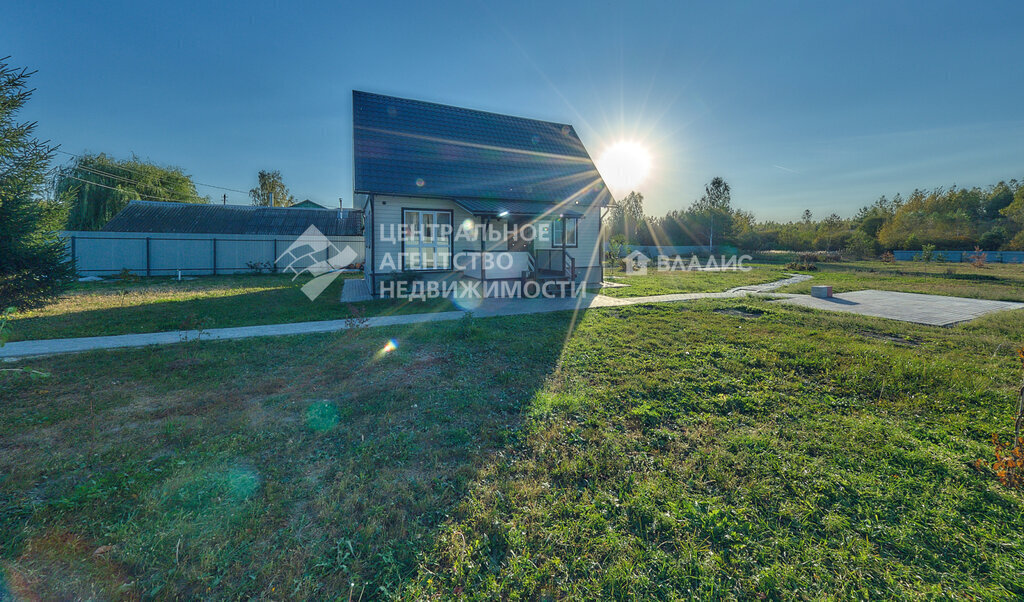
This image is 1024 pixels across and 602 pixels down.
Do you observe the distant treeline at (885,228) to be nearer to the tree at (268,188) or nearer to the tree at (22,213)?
the tree at (22,213)

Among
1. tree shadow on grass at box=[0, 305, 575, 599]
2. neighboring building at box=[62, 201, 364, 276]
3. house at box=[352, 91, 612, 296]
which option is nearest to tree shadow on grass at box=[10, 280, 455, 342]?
house at box=[352, 91, 612, 296]

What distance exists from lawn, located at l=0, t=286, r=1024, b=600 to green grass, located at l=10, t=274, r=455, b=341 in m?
2.38

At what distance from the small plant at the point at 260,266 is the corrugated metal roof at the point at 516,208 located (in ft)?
44.5

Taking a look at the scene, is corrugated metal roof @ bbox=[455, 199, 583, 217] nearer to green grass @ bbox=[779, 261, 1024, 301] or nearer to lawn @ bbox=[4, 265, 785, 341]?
lawn @ bbox=[4, 265, 785, 341]

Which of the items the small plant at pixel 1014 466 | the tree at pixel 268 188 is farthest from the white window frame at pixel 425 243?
the tree at pixel 268 188

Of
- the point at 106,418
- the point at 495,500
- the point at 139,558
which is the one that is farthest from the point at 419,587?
the point at 106,418

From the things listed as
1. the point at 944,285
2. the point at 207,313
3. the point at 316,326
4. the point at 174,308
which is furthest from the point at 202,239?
the point at 944,285

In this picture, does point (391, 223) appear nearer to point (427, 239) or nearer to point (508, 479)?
point (427, 239)

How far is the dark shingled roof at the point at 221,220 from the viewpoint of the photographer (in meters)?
20.5

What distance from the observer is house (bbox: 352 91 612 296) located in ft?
38.4

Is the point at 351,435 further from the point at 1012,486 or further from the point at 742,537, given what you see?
the point at 1012,486

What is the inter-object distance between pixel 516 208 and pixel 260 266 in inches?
593

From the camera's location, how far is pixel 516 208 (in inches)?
501

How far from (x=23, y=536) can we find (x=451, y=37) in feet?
44.8
